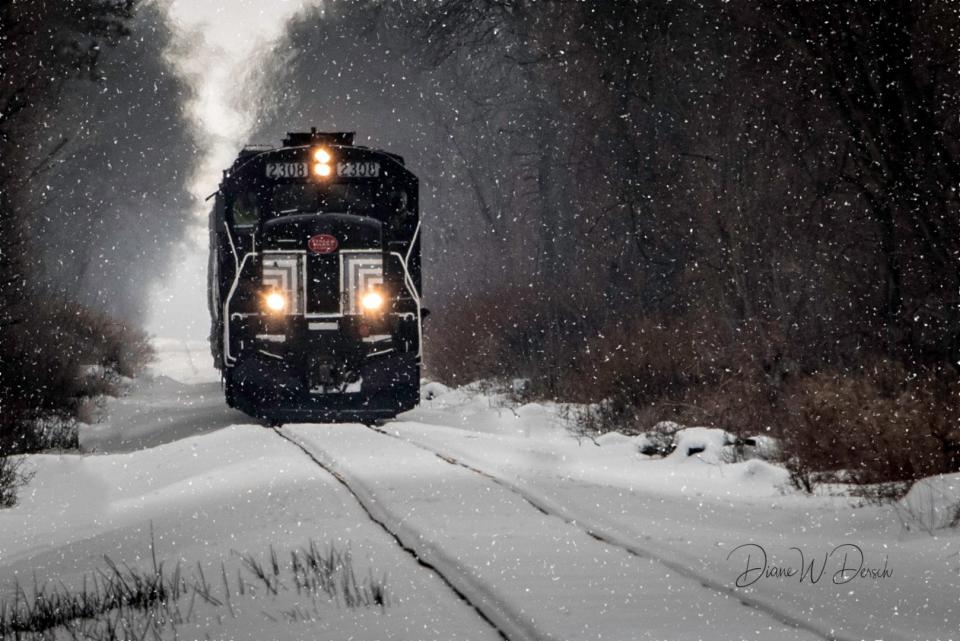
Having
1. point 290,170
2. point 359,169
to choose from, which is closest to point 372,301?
point 359,169

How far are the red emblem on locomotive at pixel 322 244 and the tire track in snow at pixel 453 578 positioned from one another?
672 centimetres

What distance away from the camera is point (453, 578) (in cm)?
598

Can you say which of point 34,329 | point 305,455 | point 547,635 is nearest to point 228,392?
point 305,455

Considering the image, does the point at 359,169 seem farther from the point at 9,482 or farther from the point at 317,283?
the point at 9,482

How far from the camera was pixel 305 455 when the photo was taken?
→ 11.5 m

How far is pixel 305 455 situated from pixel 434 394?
11452 mm

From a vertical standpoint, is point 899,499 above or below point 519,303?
below

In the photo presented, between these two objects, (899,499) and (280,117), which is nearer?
(899,499)

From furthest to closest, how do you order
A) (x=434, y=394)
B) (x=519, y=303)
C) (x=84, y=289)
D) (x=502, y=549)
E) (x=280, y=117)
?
(x=84, y=289)
(x=280, y=117)
(x=519, y=303)
(x=434, y=394)
(x=502, y=549)

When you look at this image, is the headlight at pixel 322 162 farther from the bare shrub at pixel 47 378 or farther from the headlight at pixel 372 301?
the bare shrub at pixel 47 378

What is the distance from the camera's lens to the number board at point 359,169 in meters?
16.2

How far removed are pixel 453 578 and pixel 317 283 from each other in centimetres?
1015

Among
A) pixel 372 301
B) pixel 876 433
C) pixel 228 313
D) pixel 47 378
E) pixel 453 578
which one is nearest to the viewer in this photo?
pixel 453 578

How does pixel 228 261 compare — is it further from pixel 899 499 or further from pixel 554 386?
pixel 899 499
